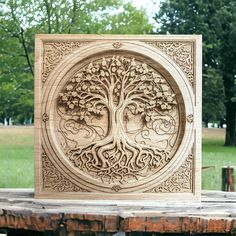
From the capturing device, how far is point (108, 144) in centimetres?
278

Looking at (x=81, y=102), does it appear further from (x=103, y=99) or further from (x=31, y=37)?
(x=31, y=37)

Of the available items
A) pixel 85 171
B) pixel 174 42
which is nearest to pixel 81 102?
pixel 85 171

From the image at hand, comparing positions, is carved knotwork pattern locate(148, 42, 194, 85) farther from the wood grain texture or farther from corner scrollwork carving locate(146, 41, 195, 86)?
the wood grain texture

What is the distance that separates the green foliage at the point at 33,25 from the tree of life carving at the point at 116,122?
278 inches

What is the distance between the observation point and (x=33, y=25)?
394 inches

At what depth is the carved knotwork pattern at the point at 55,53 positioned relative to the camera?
284 centimetres

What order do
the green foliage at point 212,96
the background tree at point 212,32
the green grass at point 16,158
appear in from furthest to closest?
the background tree at point 212,32 → the green foliage at point 212,96 → the green grass at point 16,158

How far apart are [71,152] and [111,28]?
737 cm

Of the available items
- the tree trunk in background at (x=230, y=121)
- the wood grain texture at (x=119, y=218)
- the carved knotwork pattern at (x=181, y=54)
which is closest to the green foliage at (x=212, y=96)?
the tree trunk in background at (x=230, y=121)

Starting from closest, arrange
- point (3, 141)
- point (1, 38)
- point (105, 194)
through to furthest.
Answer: point (105, 194) → point (1, 38) → point (3, 141)

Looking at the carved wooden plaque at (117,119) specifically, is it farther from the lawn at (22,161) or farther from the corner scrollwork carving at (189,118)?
the lawn at (22,161)

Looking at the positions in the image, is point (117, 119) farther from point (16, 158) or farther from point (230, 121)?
point (230, 121)

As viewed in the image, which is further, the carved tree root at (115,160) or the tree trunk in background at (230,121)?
the tree trunk in background at (230,121)

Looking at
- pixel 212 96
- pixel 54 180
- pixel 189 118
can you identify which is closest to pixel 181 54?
pixel 189 118
